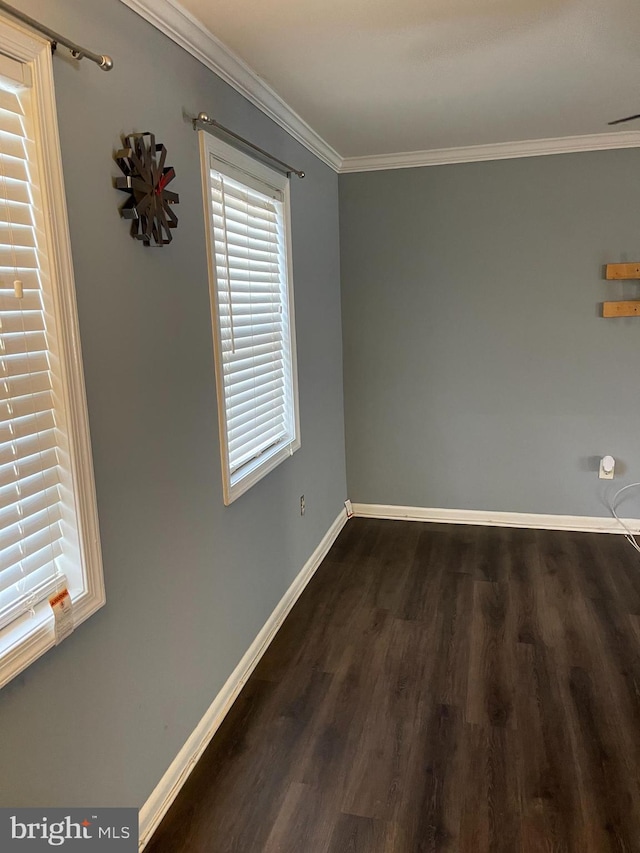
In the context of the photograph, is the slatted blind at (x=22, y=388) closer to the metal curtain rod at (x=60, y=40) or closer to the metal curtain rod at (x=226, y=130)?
the metal curtain rod at (x=60, y=40)

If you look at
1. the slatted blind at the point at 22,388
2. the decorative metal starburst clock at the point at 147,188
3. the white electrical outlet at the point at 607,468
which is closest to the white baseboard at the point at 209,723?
the slatted blind at the point at 22,388

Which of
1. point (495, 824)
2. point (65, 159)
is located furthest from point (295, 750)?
point (65, 159)

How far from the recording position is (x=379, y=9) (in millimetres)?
1868

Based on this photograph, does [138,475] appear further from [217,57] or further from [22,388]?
[217,57]

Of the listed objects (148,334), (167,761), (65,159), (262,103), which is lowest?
(167,761)

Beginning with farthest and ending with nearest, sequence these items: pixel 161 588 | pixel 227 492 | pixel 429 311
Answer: pixel 429 311 < pixel 227 492 < pixel 161 588

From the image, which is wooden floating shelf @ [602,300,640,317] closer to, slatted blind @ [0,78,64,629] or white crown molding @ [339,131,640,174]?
white crown molding @ [339,131,640,174]

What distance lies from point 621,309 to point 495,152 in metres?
1.20

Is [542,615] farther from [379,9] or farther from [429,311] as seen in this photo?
[379,9]

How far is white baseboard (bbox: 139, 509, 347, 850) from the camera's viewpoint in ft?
5.86

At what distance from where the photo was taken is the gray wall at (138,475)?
1409 mm

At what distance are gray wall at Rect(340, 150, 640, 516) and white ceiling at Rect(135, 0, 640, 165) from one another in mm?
432

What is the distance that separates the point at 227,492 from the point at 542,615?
1.70 metres

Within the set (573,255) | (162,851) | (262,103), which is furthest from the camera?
(573,255)
